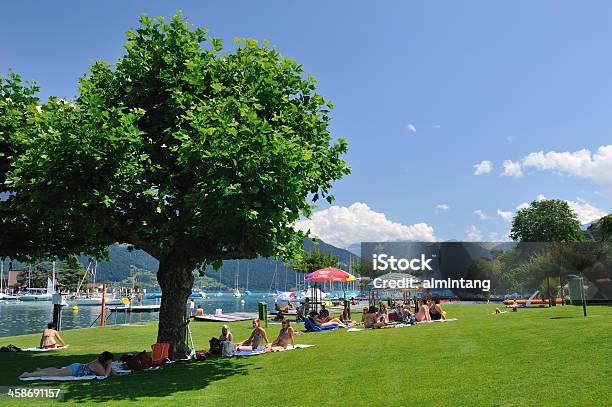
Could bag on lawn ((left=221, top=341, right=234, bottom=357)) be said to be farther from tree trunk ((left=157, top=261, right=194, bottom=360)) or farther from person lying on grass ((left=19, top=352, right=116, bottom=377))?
person lying on grass ((left=19, top=352, right=116, bottom=377))

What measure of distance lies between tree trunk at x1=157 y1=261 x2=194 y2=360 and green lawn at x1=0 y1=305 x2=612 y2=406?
3.60ft

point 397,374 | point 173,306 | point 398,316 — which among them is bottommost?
point 397,374

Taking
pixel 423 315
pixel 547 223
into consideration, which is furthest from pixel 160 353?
pixel 547 223

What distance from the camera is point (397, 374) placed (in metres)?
12.3

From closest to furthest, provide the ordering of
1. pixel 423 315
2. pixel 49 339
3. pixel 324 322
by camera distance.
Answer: pixel 49 339, pixel 324 322, pixel 423 315

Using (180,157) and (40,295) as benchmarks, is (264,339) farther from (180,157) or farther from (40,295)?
(40,295)

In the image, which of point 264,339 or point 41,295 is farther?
point 41,295

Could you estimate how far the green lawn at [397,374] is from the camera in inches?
A: 388

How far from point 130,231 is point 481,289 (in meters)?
71.0

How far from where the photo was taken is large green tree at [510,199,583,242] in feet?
302

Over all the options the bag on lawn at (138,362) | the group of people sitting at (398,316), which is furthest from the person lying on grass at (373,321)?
the bag on lawn at (138,362)

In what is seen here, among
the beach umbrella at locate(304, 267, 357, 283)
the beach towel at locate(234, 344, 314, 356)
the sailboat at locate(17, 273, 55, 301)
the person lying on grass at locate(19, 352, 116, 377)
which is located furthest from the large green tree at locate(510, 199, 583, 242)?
the sailboat at locate(17, 273, 55, 301)

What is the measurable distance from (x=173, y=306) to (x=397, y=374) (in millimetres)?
8737

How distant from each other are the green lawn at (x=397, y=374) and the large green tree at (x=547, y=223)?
81709mm
